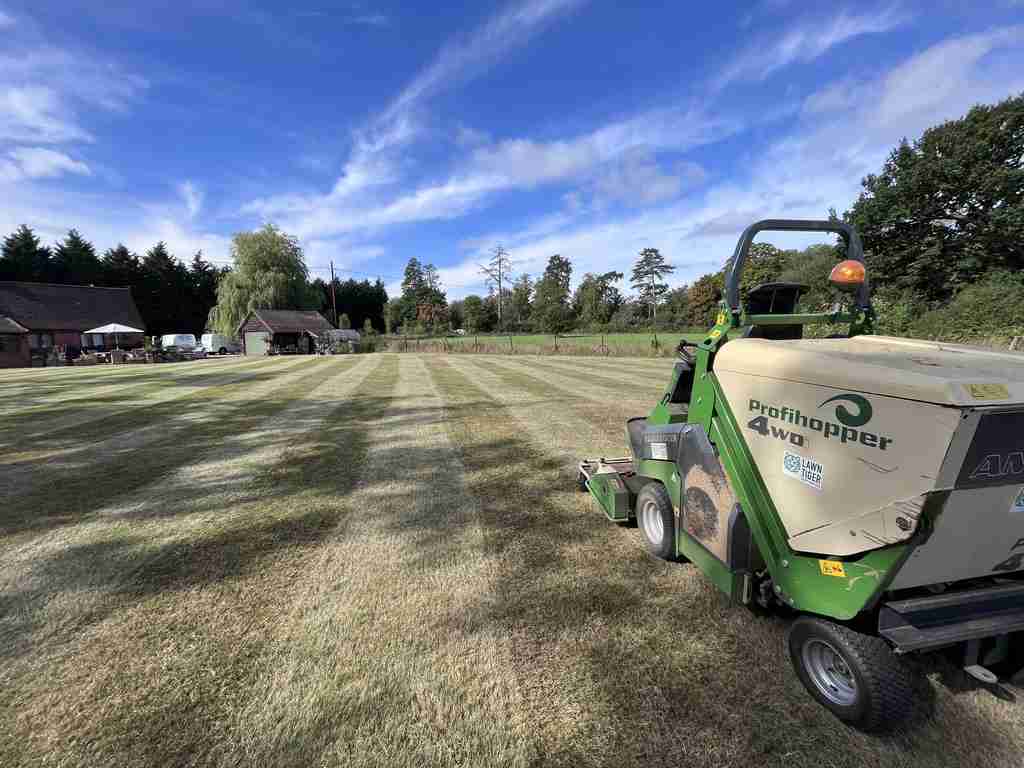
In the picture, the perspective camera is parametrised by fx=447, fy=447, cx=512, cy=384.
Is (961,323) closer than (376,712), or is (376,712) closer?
(376,712)

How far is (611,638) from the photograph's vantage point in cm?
257

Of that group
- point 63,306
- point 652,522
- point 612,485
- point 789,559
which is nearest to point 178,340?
point 63,306

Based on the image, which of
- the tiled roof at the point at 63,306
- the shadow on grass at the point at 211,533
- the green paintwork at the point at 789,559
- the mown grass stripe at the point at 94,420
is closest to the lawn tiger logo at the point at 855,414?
the green paintwork at the point at 789,559

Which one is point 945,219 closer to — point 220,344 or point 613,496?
point 613,496

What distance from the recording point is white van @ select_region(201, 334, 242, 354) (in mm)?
44156

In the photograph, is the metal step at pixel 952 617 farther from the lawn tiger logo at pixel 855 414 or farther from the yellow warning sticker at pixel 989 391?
the yellow warning sticker at pixel 989 391

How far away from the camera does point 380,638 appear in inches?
102

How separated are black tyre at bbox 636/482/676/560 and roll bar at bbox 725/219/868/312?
4.73ft

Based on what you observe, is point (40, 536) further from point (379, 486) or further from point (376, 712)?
point (376, 712)

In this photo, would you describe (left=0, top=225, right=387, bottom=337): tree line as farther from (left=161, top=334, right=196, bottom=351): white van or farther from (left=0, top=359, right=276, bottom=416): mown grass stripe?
(left=0, top=359, right=276, bottom=416): mown grass stripe

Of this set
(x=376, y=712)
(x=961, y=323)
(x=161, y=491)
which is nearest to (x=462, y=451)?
(x=161, y=491)

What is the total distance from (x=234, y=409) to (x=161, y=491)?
215 inches

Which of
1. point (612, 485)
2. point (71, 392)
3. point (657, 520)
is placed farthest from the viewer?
point (71, 392)

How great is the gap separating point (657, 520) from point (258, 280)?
175 ft
